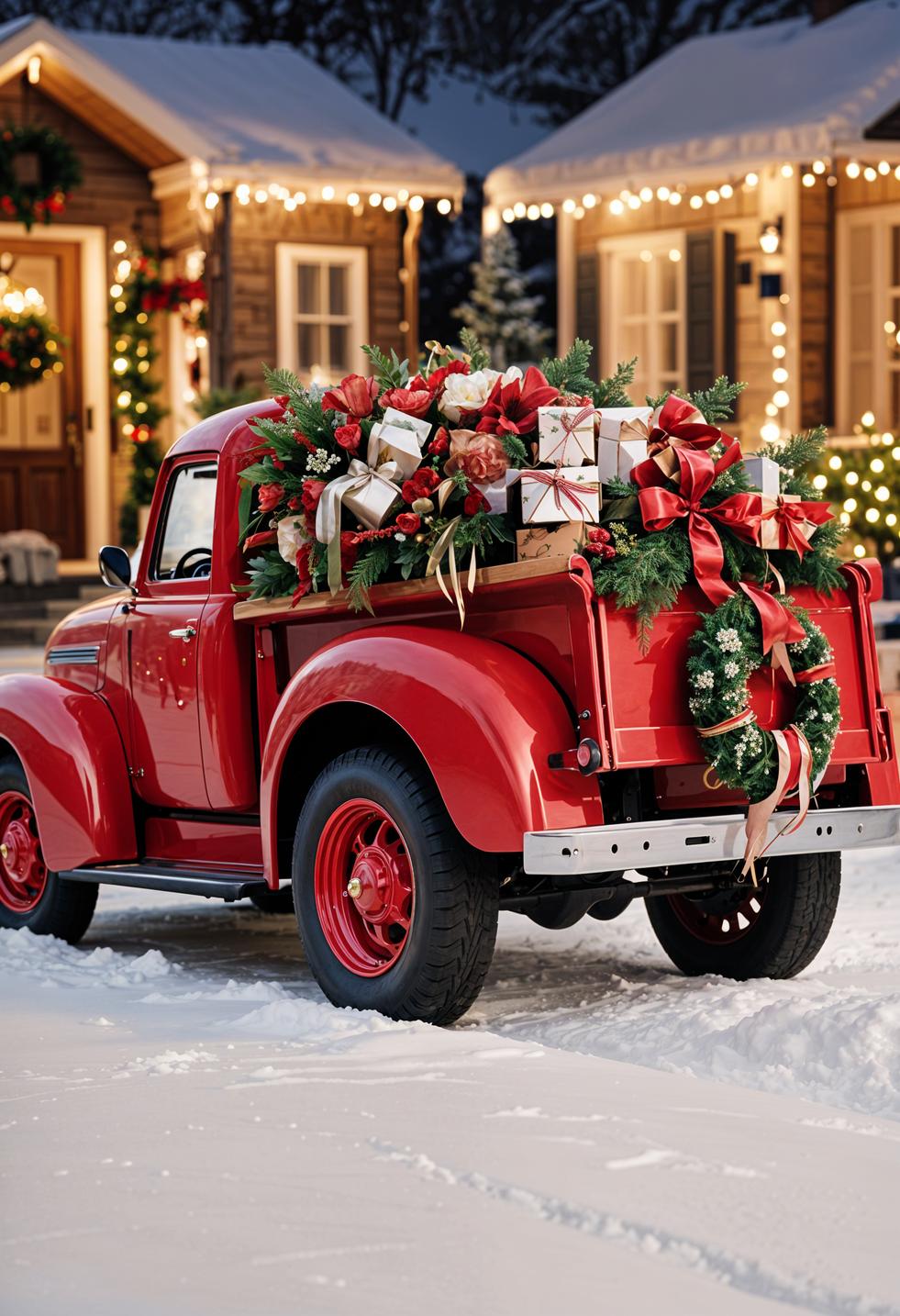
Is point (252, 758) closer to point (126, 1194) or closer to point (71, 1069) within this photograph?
point (71, 1069)

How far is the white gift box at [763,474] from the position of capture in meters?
6.11

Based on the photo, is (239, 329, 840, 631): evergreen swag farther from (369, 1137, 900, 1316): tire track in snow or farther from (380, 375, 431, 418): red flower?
(369, 1137, 900, 1316): tire track in snow

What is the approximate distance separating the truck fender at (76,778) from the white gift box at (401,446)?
1.78m

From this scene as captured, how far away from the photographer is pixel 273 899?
7.22 meters

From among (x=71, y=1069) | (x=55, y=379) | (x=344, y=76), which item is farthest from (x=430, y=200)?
(x=344, y=76)

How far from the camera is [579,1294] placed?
12.0 ft

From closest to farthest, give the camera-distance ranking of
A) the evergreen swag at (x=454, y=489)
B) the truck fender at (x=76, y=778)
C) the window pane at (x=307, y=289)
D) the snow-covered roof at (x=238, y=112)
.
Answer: the evergreen swag at (x=454, y=489) → the truck fender at (x=76, y=778) → the snow-covered roof at (x=238, y=112) → the window pane at (x=307, y=289)

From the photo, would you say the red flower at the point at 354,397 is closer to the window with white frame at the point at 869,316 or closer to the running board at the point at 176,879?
the running board at the point at 176,879

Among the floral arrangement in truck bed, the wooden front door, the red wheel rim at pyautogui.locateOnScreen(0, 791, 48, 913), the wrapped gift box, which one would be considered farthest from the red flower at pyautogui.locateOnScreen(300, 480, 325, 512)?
the wooden front door

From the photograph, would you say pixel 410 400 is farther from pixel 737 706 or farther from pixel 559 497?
pixel 737 706

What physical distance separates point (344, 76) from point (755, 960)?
38.6 meters

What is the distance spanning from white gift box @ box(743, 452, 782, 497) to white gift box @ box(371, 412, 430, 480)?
0.96m

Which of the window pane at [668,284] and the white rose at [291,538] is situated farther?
the window pane at [668,284]

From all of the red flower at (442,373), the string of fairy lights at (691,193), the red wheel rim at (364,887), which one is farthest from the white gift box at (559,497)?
the string of fairy lights at (691,193)
